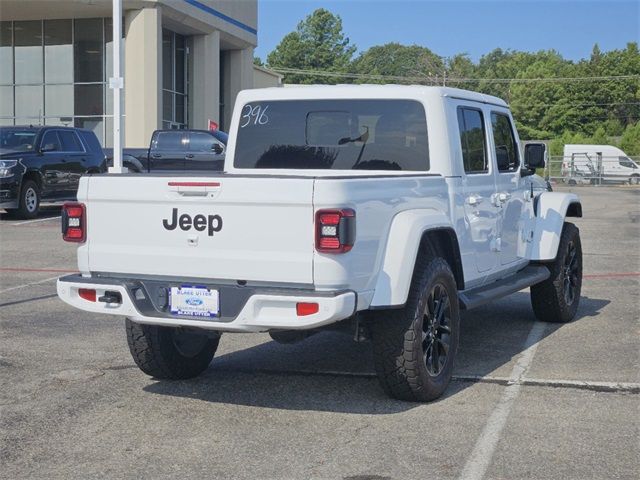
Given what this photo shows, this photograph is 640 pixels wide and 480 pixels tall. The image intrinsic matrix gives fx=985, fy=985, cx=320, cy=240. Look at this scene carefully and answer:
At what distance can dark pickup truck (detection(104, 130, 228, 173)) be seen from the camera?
958 inches

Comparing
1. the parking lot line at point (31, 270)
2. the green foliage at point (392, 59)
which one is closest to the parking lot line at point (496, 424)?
the parking lot line at point (31, 270)

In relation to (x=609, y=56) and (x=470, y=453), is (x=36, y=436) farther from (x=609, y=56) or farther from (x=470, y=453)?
(x=609, y=56)

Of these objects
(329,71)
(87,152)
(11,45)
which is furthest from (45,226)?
(329,71)

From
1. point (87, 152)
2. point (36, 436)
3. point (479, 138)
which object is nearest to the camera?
point (36, 436)

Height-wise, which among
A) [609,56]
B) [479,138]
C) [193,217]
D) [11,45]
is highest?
[609,56]

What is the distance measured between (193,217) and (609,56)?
96.2m

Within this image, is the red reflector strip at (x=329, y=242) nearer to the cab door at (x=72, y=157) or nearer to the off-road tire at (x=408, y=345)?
the off-road tire at (x=408, y=345)

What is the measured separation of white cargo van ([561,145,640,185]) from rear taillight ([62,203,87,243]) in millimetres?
47676

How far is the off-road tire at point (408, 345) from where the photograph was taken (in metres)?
6.03

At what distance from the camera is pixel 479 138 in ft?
25.5

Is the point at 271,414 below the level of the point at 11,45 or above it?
below

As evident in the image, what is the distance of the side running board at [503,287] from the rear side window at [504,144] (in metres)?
0.91

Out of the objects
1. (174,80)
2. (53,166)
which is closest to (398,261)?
(53,166)

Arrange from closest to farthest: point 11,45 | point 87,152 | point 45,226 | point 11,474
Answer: point 11,474, point 45,226, point 87,152, point 11,45
